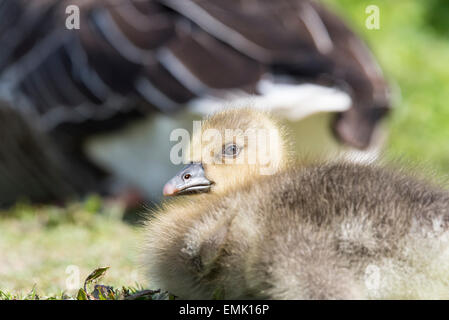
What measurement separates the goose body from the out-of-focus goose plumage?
1831 mm

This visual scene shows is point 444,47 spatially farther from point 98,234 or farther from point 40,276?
point 40,276

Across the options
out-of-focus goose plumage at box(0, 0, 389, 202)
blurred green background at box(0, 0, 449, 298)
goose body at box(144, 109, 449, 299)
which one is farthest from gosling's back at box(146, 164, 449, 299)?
out-of-focus goose plumage at box(0, 0, 389, 202)

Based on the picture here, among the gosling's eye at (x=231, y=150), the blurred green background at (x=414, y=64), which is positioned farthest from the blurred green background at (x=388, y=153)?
the gosling's eye at (x=231, y=150)

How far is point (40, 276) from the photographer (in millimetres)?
2262

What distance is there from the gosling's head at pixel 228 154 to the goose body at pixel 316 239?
0.13m

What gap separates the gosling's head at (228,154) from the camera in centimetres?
169

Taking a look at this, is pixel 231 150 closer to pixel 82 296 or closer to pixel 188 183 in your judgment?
pixel 188 183

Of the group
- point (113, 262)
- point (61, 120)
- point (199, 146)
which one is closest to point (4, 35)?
point (61, 120)

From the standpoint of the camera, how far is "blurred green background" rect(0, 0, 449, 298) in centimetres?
233

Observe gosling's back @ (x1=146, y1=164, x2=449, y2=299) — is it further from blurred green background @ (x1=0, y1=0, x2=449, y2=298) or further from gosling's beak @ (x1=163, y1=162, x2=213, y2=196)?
blurred green background @ (x1=0, y1=0, x2=449, y2=298)

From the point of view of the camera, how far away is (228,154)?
1722 mm

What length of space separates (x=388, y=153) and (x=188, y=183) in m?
0.44

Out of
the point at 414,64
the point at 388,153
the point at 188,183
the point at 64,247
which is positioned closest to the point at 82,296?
the point at 188,183
